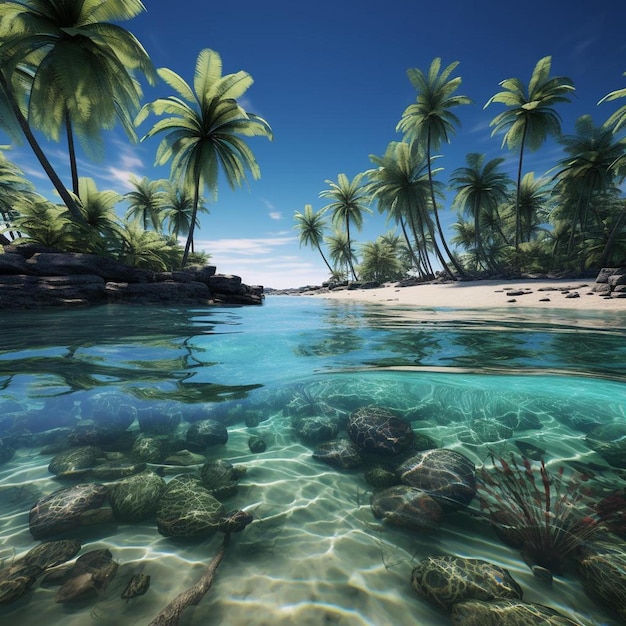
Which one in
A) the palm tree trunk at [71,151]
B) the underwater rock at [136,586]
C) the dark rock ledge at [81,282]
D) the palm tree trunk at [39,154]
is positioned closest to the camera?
the underwater rock at [136,586]

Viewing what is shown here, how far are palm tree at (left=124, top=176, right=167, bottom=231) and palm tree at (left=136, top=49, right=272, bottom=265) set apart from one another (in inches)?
554

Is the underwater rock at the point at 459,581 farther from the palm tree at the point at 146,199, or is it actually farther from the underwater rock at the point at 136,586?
the palm tree at the point at 146,199

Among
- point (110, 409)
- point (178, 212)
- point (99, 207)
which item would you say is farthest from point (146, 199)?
point (110, 409)

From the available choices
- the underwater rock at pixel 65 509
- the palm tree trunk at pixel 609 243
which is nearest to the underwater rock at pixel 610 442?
the underwater rock at pixel 65 509

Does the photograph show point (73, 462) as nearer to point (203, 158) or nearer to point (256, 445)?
point (256, 445)

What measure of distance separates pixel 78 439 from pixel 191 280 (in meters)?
11.4

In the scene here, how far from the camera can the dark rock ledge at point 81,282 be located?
9.07 metres

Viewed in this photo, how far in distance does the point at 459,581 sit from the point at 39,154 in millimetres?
18766

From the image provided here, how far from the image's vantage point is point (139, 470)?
265 centimetres

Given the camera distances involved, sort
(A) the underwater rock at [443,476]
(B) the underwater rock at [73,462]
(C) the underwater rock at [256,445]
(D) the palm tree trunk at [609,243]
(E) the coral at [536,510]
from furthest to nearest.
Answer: (D) the palm tree trunk at [609,243], (C) the underwater rock at [256,445], (B) the underwater rock at [73,462], (A) the underwater rock at [443,476], (E) the coral at [536,510]

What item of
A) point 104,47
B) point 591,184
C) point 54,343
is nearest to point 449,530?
point 54,343

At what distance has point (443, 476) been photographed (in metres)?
2.53

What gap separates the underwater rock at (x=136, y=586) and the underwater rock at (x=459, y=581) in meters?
1.44

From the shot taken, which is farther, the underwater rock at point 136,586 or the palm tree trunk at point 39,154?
the palm tree trunk at point 39,154
